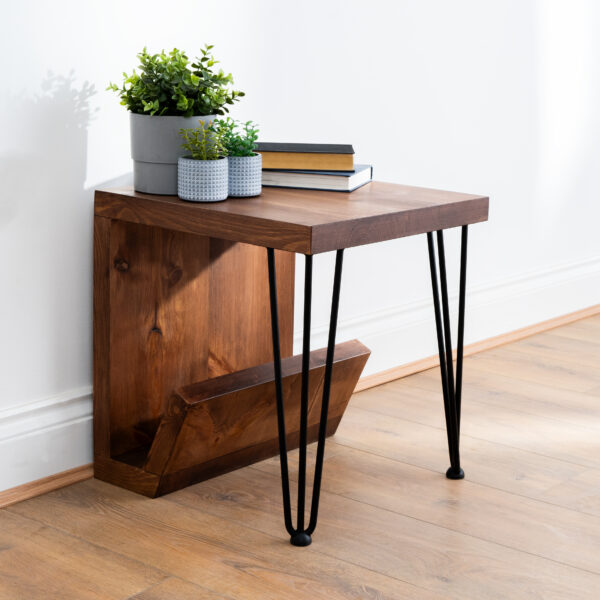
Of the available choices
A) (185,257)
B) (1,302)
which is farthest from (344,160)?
(1,302)

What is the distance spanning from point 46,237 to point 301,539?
720mm

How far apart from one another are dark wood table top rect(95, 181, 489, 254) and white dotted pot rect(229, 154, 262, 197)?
24mm

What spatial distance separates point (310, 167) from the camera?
1.85m

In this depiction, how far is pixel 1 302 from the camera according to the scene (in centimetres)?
178

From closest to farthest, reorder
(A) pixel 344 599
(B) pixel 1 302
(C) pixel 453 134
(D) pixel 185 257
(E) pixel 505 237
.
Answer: (A) pixel 344 599
(B) pixel 1 302
(D) pixel 185 257
(C) pixel 453 134
(E) pixel 505 237

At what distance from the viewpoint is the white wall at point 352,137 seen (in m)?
1.80

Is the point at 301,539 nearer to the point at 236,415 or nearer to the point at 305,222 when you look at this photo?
the point at 236,415

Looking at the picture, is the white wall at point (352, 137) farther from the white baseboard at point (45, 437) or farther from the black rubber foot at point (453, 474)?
the black rubber foot at point (453, 474)

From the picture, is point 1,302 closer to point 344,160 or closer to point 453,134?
point 344,160

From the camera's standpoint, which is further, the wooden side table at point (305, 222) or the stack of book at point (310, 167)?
the stack of book at point (310, 167)

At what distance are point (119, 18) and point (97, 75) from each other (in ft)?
0.39

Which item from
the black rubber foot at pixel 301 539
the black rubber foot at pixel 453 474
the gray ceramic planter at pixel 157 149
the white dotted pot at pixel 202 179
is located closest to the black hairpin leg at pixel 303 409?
the black rubber foot at pixel 301 539

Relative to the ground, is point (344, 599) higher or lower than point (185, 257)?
lower

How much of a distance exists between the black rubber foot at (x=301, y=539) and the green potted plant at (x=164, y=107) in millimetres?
647
